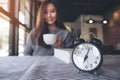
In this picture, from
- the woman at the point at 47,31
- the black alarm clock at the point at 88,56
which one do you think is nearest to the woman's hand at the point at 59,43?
the woman at the point at 47,31

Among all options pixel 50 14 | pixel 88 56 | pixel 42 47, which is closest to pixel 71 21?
pixel 50 14

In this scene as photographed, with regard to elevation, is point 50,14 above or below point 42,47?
above

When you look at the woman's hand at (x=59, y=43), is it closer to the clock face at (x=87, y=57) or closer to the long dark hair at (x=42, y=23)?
the long dark hair at (x=42, y=23)

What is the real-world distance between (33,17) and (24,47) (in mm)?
641

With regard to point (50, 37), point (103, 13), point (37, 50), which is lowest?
point (37, 50)

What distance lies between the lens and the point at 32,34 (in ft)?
10.6

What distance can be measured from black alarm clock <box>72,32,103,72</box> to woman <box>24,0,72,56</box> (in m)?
2.22

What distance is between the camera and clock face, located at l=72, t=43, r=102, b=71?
713 millimetres

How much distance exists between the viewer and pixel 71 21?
336cm

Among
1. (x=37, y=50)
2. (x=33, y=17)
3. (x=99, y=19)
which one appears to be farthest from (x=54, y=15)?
(x=99, y=19)

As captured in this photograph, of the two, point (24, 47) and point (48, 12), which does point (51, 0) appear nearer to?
point (48, 12)

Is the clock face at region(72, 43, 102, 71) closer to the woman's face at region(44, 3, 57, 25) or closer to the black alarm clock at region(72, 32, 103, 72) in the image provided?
the black alarm clock at region(72, 32, 103, 72)

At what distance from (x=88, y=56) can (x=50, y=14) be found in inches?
102

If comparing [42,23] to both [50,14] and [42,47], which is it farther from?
[42,47]
